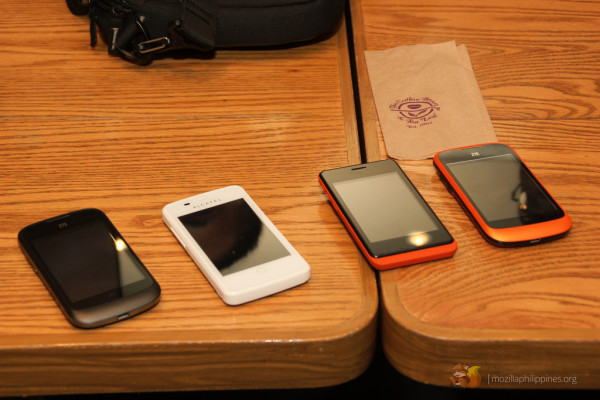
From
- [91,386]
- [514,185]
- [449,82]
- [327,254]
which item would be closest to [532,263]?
[514,185]

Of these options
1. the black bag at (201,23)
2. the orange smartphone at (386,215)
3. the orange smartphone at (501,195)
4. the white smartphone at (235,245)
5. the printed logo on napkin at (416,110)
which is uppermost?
the black bag at (201,23)

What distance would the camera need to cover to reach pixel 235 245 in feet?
2.06

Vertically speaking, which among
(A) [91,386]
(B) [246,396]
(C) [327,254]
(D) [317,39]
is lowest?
(B) [246,396]

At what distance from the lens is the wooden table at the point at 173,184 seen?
57 centimetres

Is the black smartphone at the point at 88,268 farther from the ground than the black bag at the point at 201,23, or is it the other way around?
the black bag at the point at 201,23

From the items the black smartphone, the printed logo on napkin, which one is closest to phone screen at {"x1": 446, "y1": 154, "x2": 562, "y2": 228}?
the printed logo on napkin

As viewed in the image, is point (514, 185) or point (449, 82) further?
point (449, 82)

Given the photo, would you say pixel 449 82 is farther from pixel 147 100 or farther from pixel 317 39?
pixel 147 100

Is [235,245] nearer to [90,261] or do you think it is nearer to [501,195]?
[90,261]

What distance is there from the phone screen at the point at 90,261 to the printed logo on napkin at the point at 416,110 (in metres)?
0.38

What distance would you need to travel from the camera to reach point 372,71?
857mm

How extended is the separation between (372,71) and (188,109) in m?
0.25

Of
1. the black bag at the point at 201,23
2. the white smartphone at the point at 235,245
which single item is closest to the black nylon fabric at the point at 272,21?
the black bag at the point at 201,23

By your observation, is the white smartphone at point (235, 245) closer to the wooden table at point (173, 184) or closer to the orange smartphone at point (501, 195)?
the wooden table at point (173, 184)
